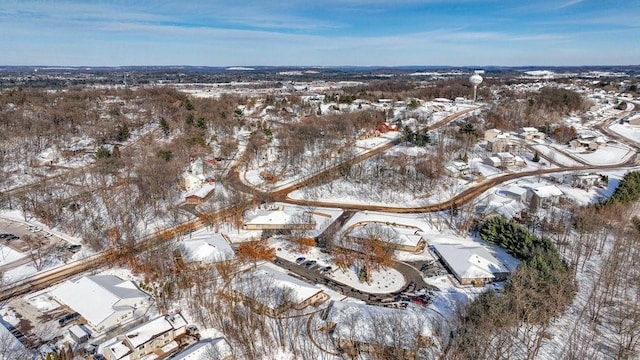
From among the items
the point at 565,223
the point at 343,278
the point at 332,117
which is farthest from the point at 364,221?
the point at 332,117

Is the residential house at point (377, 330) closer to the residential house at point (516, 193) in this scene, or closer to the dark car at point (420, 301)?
the dark car at point (420, 301)

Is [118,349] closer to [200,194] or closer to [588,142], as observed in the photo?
[200,194]

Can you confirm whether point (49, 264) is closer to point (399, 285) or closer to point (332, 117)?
point (399, 285)

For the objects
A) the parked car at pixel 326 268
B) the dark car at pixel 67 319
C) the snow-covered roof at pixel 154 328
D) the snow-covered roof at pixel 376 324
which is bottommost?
the dark car at pixel 67 319

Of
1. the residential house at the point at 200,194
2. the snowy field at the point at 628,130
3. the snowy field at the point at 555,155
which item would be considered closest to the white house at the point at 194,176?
the residential house at the point at 200,194

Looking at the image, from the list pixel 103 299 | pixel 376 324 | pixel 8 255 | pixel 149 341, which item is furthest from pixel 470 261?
pixel 8 255

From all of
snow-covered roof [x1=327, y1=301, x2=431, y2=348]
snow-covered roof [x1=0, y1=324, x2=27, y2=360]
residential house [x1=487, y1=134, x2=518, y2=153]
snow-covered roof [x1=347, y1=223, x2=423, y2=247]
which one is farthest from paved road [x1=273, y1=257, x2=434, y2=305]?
residential house [x1=487, y1=134, x2=518, y2=153]
